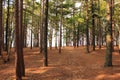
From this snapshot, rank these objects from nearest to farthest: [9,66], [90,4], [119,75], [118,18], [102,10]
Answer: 1. [119,75]
2. [9,66]
3. [118,18]
4. [90,4]
5. [102,10]

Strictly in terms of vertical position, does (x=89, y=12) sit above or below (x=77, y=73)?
above

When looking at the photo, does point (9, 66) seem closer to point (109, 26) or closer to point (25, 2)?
point (109, 26)

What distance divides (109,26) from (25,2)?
26719 mm

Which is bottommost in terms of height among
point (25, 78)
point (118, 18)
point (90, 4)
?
point (25, 78)

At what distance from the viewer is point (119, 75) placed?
56.0 ft

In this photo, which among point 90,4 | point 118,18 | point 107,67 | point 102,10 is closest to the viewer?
point 107,67

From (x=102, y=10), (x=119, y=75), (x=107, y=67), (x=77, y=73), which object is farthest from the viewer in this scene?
(x=102, y=10)

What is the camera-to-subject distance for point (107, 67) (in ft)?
66.5

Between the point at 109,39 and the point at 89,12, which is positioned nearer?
the point at 109,39

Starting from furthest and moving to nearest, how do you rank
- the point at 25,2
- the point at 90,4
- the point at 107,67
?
the point at 25,2
the point at 90,4
the point at 107,67

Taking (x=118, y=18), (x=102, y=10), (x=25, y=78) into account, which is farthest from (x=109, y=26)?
(x=102, y=10)

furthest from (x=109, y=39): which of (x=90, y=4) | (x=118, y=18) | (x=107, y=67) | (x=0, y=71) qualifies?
(x=90, y=4)

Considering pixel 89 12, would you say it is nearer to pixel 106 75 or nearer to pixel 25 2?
pixel 25 2

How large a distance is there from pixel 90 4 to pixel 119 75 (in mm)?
19371
